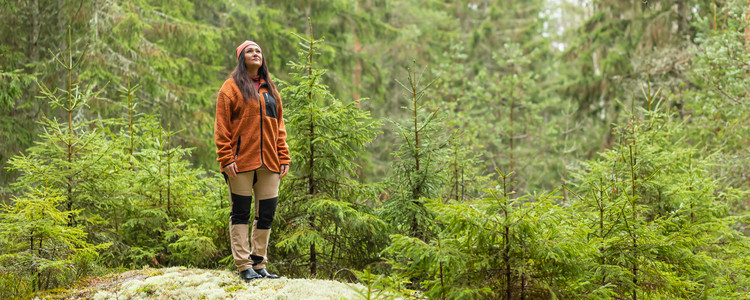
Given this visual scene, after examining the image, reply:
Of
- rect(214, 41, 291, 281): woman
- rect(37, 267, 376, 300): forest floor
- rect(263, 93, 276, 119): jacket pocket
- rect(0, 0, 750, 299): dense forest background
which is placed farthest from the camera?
rect(263, 93, 276, 119): jacket pocket

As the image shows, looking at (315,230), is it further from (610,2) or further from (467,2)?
(467,2)

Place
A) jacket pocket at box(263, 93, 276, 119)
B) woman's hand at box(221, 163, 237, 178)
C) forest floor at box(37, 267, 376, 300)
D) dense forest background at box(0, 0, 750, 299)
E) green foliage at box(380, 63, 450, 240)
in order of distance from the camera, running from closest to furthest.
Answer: dense forest background at box(0, 0, 750, 299)
forest floor at box(37, 267, 376, 300)
woman's hand at box(221, 163, 237, 178)
jacket pocket at box(263, 93, 276, 119)
green foliage at box(380, 63, 450, 240)

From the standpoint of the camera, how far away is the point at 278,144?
192 inches

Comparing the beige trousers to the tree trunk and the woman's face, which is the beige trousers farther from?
the tree trunk

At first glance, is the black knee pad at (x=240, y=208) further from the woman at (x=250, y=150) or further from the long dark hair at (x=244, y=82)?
the long dark hair at (x=244, y=82)

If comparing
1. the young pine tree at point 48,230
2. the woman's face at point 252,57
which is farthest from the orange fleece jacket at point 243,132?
the young pine tree at point 48,230

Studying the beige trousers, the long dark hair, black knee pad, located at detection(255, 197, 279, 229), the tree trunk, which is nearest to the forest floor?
the beige trousers

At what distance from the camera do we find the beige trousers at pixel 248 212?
15.3 feet

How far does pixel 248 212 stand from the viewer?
15.6ft

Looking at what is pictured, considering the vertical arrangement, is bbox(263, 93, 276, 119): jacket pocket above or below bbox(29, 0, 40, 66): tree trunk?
below

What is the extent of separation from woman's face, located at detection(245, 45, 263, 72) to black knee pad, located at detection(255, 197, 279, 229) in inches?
53.1

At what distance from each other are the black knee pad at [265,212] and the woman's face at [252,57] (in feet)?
4.42

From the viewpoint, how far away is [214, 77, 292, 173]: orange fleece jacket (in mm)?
4555

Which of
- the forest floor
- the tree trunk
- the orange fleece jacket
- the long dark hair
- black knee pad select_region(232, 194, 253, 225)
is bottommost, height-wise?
the forest floor
